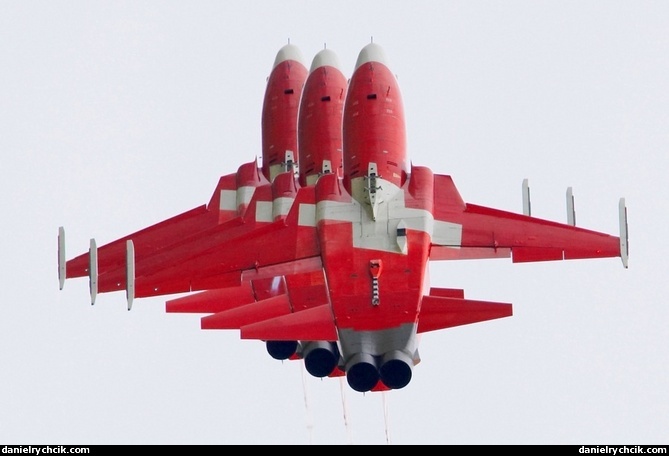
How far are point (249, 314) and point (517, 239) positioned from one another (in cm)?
936

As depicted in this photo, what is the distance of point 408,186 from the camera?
79625 millimetres

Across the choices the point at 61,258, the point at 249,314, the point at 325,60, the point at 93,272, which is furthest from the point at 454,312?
the point at 61,258

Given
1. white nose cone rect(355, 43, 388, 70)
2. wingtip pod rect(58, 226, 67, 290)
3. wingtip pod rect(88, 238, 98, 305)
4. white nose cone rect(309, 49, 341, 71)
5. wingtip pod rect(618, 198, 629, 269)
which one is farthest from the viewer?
white nose cone rect(309, 49, 341, 71)

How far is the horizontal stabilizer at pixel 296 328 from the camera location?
245 feet

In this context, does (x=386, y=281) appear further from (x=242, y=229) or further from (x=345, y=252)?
(x=242, y=229)

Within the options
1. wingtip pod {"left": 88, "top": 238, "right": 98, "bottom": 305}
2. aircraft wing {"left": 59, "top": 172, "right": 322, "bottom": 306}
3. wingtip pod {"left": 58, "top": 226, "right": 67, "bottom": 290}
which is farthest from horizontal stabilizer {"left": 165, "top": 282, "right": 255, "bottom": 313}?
wingtip pod {"left": 88, "top": 238, "right": 98, "bottom": 305}

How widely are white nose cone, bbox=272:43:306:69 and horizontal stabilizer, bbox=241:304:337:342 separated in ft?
56.4

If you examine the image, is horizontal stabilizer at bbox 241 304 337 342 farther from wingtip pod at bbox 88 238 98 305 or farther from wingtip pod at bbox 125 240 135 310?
Answer: wingtip pod at bbox 88 238 98 305

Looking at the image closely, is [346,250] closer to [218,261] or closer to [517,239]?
[218,261]

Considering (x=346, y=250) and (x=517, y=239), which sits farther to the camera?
(x=517, y=239)

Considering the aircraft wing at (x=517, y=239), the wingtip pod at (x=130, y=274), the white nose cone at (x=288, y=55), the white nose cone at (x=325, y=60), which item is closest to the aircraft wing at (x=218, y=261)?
the wingtip pod at (x=130, y=274)

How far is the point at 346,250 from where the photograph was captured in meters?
77.5

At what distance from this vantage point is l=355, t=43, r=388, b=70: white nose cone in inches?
3287

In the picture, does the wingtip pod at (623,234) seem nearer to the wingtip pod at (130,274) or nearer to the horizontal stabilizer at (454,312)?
the horizontal stabilizer at (454,312)
